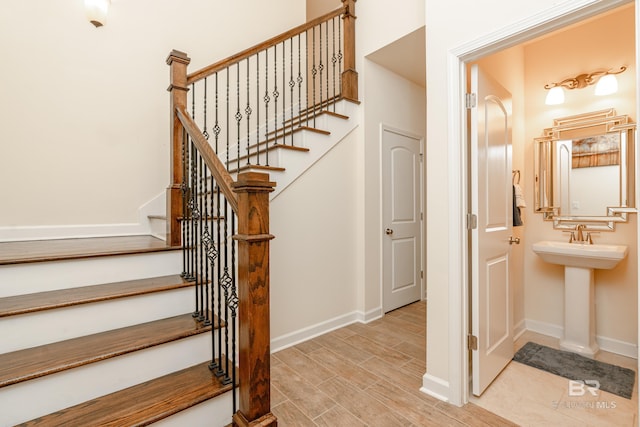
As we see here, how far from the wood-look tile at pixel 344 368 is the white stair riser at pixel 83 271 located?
1313 mm

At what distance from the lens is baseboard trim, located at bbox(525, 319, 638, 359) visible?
244 cm

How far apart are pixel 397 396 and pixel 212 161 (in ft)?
6.03

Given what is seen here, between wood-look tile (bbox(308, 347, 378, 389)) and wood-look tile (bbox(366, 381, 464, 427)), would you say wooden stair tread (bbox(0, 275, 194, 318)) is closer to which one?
wood-look tile (bbox(308, 347, 378, 389))

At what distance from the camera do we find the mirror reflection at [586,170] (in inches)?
98.9

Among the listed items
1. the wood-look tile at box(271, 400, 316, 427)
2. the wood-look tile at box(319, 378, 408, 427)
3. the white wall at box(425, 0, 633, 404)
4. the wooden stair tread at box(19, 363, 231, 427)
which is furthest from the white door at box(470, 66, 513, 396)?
the wooden stair tread at box(19, 363, 231, 427)

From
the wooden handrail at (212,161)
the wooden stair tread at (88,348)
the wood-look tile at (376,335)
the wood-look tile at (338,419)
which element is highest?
the wooden handrail at (212,161)

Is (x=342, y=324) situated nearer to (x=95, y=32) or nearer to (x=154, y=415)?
(x=154, y=415)

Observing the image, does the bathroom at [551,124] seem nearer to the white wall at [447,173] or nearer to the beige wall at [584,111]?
the beige wall at [584,111]

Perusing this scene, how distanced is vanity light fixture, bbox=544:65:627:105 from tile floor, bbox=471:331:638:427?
2.24 metres

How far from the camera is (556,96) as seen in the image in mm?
2777

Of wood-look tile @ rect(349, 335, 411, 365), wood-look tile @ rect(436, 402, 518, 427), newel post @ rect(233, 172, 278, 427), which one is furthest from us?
wood-look tile @ rect(349, 335, 411, 365)

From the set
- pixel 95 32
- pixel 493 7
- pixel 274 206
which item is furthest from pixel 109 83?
pixel 493 7

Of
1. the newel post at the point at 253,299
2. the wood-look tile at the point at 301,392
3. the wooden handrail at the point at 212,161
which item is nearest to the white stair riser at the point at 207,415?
the newel post at the point at 253,299

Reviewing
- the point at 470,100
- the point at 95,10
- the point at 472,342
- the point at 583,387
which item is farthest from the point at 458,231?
the point at 95,10
